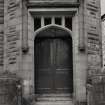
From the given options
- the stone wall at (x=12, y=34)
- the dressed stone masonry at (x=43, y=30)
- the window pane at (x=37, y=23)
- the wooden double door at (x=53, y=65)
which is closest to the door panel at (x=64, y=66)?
the wooden double door at (x=53, y=65)

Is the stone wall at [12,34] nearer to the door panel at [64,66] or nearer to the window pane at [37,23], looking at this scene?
the window pane at [37,23]

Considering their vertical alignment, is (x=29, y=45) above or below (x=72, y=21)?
below

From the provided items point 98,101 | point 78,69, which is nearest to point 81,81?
point 78,69

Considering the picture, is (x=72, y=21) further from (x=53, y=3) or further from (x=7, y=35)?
(x=7, y=35)

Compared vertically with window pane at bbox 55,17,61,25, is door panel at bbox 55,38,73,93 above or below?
below

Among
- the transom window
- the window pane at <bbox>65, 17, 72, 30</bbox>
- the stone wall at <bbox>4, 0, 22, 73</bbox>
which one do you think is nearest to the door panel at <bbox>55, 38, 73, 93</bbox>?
the window pane at <bbox>65, 17, 72, 30</bbox>

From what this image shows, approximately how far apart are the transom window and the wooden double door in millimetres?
621

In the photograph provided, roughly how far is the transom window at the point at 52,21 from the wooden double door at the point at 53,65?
2.04 feet

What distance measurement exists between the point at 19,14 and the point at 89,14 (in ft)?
10.2

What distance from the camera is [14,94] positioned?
30.8 ft

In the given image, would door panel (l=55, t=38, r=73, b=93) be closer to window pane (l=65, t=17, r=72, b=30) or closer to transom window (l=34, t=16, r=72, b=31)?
window pane (l=65, t=17, r=72, b=30)

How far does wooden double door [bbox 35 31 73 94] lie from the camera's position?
11.4 meters

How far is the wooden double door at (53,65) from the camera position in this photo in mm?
11383

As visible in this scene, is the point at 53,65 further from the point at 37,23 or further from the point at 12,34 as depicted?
the point at 12,34
